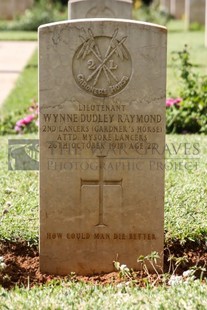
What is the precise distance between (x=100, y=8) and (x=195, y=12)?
16.2 metres

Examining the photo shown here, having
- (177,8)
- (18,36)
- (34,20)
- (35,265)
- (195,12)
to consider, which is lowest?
(35,265)

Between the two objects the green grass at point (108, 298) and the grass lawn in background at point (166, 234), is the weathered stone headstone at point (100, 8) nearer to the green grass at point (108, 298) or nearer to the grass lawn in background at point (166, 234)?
the grass lawn in background at point (166, 234)

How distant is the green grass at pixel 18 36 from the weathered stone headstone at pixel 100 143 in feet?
62.2

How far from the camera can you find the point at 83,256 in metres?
4.36

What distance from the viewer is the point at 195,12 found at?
84.2ft

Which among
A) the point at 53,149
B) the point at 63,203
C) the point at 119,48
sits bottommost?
the point at 63,203

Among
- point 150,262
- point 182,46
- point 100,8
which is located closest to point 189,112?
point 100,8

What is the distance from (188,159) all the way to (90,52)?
2.52m

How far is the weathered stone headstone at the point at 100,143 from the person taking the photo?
4070 millimetres

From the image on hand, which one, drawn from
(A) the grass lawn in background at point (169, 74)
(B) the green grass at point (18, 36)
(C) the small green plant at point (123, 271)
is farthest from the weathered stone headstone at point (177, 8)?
(C) the small green plant at point (123, 271)

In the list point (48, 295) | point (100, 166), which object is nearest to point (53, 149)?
point (100, 166)

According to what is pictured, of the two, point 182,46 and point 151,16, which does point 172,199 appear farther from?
point 151,16

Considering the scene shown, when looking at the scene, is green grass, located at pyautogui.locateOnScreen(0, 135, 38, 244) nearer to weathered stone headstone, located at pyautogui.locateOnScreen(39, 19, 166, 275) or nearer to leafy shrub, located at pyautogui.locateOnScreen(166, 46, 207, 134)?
weathered stone headstone, located at pyautogui.locateOnScreen(39, 19, 166, 275)

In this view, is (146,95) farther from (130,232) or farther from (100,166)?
(130,232)
